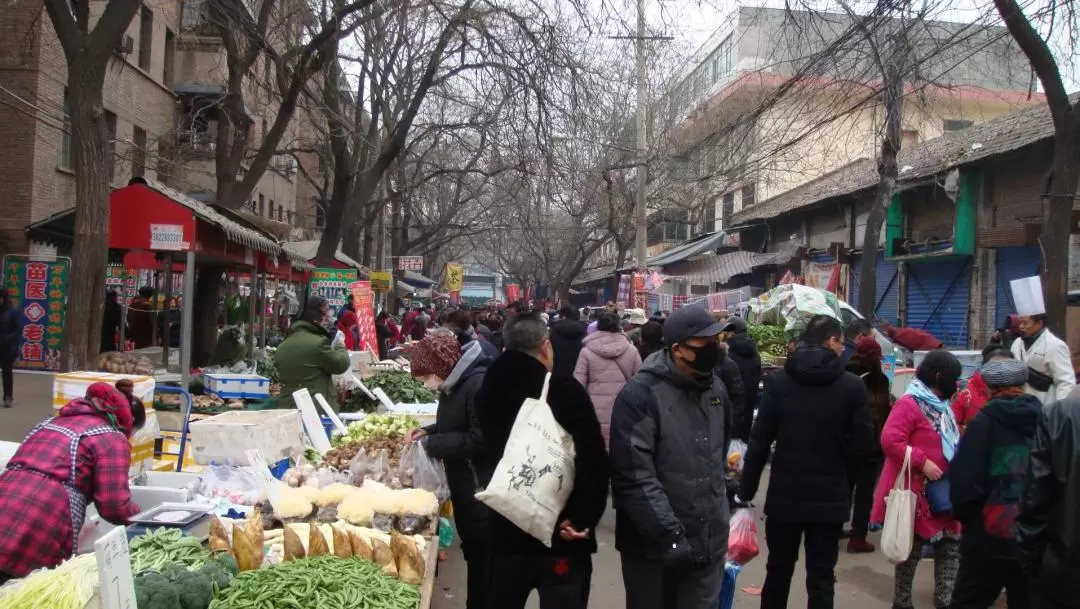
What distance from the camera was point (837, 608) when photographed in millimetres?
5797

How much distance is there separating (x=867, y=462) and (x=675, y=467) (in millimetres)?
4077

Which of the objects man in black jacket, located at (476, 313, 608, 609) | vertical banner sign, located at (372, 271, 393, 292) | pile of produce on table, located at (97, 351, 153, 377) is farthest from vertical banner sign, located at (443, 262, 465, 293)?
man in black jacket, located at (476, 313, 608, 609)

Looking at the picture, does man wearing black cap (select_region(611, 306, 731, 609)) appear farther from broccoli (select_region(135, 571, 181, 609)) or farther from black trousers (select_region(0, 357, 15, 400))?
black trousers (select_region(0, 357, 15, 400))

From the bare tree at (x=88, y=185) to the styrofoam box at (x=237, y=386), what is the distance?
168cm

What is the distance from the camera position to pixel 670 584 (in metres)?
3.87

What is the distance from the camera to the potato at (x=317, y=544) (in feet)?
15.1

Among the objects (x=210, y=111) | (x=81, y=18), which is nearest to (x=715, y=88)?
(x=210, y=111)

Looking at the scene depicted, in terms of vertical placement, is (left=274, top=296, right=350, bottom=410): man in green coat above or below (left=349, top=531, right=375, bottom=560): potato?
above

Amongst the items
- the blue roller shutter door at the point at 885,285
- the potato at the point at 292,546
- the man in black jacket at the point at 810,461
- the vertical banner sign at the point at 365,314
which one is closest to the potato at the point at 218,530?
the potato at the point at 292,546

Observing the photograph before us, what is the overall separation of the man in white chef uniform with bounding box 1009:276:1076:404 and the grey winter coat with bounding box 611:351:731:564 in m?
3.79

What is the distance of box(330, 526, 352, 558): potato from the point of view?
15.1 ft

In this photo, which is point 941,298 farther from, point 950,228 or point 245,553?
point 245,553

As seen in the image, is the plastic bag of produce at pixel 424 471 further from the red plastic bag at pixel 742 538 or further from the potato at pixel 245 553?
the red plastic bag at pixel 742 538

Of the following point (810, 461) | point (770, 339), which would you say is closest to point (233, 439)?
point (810, 461)
